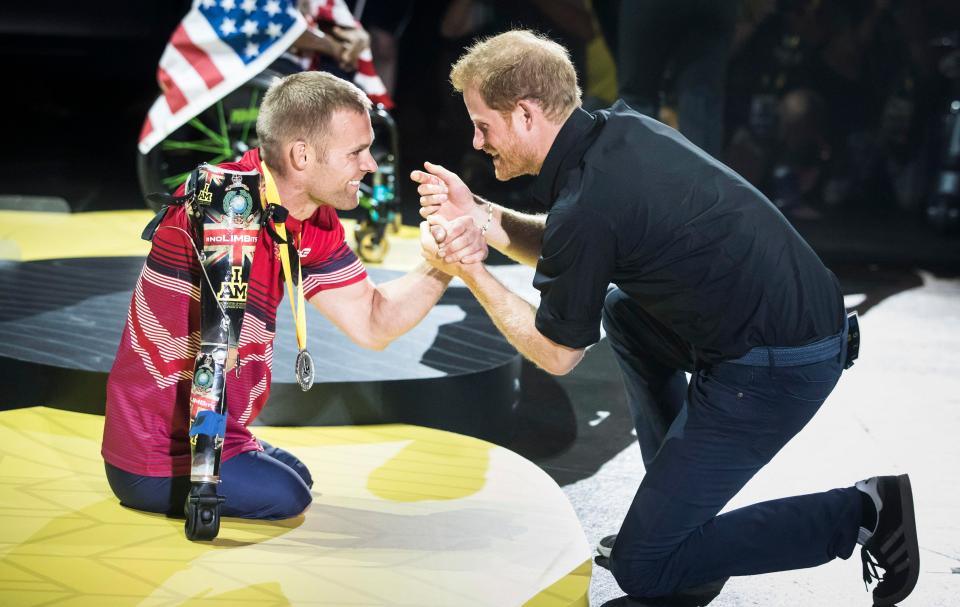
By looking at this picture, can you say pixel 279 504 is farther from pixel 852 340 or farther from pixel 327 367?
pixel 852 340

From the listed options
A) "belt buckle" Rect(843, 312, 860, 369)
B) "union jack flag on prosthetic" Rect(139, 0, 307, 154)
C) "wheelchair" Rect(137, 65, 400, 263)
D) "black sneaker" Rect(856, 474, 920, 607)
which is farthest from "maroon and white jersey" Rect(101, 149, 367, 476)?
"union jack flag on prosthetic" Rect(139, 0, 307, 154)

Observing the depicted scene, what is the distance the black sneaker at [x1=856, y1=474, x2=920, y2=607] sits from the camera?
2.04 meters

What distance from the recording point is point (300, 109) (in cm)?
207

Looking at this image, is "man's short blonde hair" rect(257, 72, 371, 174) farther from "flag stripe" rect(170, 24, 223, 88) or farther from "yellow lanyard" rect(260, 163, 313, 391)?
"flag stripe" rect(170, 24, 223, 88)

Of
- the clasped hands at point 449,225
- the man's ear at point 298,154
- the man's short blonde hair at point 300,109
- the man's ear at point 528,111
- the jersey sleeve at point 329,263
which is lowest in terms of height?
the jersey sleeve at point 329,263

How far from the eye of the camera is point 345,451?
2.60 m

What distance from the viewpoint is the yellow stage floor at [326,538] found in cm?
183

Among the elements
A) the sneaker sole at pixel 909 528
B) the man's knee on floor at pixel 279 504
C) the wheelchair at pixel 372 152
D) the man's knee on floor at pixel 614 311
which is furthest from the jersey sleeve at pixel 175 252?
the wheelchair at pixel 372 152

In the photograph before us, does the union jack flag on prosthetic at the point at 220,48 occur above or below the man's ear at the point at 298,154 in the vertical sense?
below

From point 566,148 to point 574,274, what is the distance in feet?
0.79

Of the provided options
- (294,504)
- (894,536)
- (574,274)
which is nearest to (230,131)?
(294,504)

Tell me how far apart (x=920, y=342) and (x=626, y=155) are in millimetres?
2944

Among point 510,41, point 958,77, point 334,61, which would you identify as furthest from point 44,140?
point 510,41

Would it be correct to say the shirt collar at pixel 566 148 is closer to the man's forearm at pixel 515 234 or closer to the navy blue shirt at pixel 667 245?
the navy blue shirt at pixel 667 245
